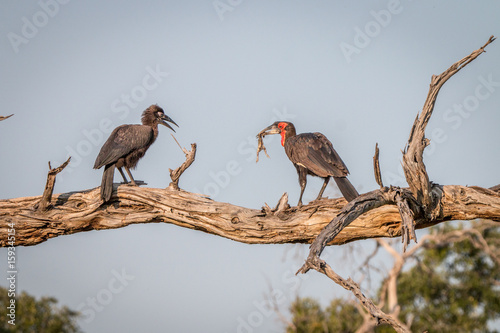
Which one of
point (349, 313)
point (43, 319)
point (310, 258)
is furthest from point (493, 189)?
point (349, 313)

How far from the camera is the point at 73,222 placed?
18.1 feet

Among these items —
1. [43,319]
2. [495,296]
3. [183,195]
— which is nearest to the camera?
[183,195]

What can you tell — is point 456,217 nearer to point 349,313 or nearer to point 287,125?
point 287,125

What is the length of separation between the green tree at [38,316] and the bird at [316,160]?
6286 mm

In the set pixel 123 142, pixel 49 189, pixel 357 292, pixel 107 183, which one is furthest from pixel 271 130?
pixel 357 292

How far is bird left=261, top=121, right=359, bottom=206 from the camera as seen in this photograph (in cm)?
588

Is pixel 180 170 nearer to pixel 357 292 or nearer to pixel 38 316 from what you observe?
pixel 357 292

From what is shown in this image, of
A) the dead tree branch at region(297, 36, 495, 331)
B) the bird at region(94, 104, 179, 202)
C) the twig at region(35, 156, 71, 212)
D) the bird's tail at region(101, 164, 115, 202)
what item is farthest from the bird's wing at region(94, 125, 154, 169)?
the dead tree branch at region(297, 36, 495, 331)

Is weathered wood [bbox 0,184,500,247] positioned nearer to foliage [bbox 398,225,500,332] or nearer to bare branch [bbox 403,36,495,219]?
bare branch [bbox 403,36,495,219]

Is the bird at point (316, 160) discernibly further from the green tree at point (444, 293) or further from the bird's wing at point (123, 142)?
the green tree at point (444, 293)

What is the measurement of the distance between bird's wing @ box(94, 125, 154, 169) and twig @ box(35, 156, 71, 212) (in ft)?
2.85

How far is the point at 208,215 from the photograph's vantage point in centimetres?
539

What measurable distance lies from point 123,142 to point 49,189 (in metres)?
1.51

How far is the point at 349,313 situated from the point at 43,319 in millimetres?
7496
